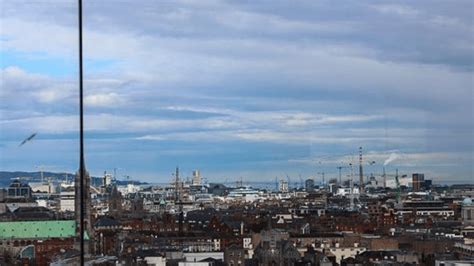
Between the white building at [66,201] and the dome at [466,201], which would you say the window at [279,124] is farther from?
the white building at [66,201]

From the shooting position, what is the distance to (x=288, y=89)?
2502 millimetres

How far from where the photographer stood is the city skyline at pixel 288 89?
2.36 m

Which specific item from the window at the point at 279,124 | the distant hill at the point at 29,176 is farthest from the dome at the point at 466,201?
the distant hill at the point at 29,176

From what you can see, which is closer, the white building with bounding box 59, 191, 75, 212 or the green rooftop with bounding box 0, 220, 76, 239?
the white building with bounding box 59, 191, 75, 212

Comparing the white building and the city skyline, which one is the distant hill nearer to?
the white building

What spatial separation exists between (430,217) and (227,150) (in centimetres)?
80

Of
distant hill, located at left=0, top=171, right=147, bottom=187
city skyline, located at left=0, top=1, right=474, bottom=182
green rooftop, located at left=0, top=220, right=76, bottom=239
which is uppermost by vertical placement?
city skyline, located at left=0, top=1, right=474, bottom=182

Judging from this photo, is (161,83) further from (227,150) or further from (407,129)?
(407,129)

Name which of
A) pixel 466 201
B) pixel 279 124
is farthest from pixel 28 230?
pixel 466 201

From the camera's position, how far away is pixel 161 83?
2438 millimetres

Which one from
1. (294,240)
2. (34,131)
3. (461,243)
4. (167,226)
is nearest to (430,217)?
(461,243)

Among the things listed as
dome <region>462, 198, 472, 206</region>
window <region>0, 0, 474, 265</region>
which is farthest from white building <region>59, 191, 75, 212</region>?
dome <region>462, 198, 472, 206</region>

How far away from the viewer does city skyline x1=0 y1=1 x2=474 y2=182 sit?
2.36 meters

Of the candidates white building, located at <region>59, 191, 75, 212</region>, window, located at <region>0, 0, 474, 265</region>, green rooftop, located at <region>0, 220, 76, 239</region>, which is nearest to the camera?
white building, located at <region>59, 191, 75, 212</region>
